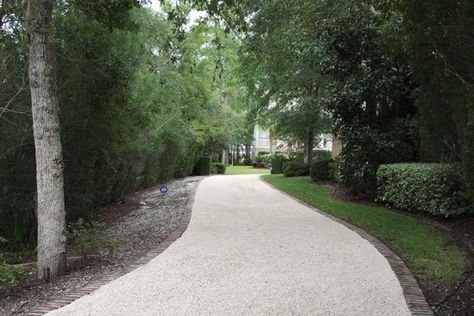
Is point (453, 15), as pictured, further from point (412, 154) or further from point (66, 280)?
point (412, 154)

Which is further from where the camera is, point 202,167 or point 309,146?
point 202,167

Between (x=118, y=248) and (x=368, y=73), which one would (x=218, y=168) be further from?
(x=118, y=248)

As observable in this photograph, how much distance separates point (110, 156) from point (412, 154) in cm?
717

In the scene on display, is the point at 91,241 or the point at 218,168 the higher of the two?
the point at 218,168

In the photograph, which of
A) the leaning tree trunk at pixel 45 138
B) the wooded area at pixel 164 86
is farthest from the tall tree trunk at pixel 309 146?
the leaning tree trunk at pixel 45 138

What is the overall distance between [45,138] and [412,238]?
542 centimetres

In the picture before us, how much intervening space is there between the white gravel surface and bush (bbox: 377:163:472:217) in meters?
1.92

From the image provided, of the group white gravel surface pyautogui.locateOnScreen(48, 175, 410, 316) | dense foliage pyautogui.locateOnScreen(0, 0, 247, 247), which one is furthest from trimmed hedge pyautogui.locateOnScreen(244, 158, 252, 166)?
white gravel surface pyautogui.locateOnScreen(48, 175, 410, 316)

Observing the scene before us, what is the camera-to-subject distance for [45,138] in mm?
5094

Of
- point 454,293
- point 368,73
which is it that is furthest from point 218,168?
point 454,293

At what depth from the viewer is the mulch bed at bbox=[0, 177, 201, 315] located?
4.56 m

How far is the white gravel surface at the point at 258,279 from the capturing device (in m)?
4.05

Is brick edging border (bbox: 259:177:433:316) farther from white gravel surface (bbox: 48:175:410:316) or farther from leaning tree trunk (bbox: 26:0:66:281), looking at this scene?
leaning tree trunk (bbox: 26:0:66:281)

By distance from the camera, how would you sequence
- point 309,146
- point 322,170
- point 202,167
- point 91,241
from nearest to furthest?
point 91,241, point 322,170, point 309,146, point 202,167
